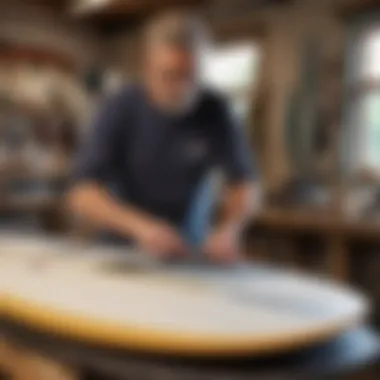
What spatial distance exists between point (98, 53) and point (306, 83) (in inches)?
78.7

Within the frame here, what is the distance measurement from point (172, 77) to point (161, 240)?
0.47m

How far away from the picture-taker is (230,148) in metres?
2.36

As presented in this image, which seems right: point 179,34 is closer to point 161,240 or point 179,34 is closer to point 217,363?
point 161,240

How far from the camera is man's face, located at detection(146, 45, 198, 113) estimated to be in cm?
206

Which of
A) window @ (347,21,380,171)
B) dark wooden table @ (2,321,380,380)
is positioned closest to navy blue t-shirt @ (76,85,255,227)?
dark wooden table @ (2,321,380,380)

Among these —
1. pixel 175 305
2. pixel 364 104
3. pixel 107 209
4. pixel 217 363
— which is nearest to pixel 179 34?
pixel 107 209

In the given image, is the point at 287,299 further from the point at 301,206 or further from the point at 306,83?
the point at 306,83

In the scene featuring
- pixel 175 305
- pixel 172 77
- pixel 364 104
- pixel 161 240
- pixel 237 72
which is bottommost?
pixel 175 305

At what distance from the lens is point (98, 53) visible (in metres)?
5.38

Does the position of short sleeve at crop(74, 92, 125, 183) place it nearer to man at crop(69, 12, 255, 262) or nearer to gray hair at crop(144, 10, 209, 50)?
man at crop(69, 12, 255, 262)

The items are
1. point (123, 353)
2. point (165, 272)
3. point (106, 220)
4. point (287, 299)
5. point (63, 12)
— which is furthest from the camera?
point (63, 12)

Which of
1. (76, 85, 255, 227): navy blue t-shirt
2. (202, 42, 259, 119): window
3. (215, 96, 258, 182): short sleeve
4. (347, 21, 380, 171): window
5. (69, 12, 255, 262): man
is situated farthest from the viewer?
(202, 42, 259, 119): window

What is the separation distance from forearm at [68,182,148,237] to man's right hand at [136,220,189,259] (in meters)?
0.02

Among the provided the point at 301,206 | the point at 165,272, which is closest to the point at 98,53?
the point at 301,206
